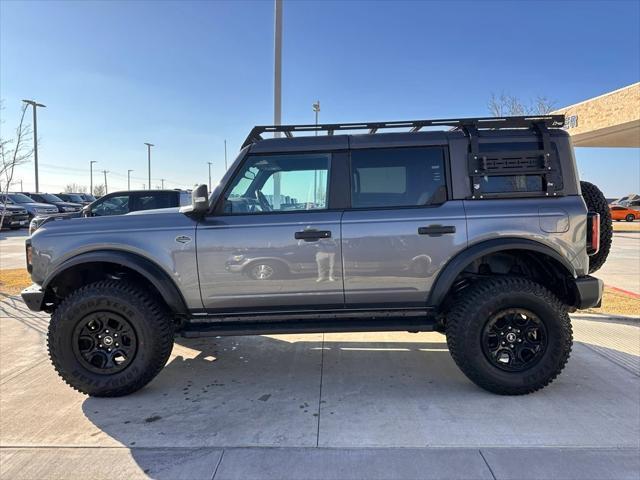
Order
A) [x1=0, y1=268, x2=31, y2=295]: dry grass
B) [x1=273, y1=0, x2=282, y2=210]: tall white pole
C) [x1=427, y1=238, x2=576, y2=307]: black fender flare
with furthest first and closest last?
[x1=273, y1=0, x2=282, y2=210]: tall white pole
[x1=0, y1=268, x2=31, y2=295]: dry grass
[x1=427, y1=238, x2=576, y2=307]: black fender flare

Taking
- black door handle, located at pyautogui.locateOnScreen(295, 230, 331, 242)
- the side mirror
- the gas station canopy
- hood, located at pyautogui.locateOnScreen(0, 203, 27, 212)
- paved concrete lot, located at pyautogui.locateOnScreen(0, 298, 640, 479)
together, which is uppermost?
the gas station canopy

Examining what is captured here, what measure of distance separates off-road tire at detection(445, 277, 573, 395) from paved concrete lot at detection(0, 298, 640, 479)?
0.15m

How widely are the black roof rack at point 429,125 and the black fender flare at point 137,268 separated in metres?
1.28

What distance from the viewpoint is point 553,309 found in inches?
136

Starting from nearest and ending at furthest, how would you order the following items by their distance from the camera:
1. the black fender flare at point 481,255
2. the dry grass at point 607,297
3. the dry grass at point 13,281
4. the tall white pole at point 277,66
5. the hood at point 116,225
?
the black fender flare at point 481,255 < the hood at point 116,225 < the dry grass at point 607,297 < the dry grass at point 13,281 < the tall white pole at point 277,66

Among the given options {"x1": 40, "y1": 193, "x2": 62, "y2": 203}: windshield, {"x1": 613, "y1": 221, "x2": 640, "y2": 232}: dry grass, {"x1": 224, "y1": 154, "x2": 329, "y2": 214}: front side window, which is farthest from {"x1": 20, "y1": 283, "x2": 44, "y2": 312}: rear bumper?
{"x1": 40, "y1": 193, "x2": 62, "y2": 203}: windshield

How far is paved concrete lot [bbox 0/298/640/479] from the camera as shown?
2.64 meters

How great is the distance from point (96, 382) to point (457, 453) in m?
2.73

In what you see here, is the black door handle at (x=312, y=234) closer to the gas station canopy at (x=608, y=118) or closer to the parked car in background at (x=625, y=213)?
the gas station canopy at (x=608, y=118)

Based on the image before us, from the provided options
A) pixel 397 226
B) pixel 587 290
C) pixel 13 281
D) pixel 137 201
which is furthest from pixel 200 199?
pixel 137 201

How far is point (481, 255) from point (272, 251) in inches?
63.9

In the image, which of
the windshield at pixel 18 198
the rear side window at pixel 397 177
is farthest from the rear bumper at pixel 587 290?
the windshield at pixel 18 198

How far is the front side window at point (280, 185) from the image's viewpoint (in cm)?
366

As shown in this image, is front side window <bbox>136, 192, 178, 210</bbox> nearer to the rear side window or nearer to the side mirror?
the side mirror
